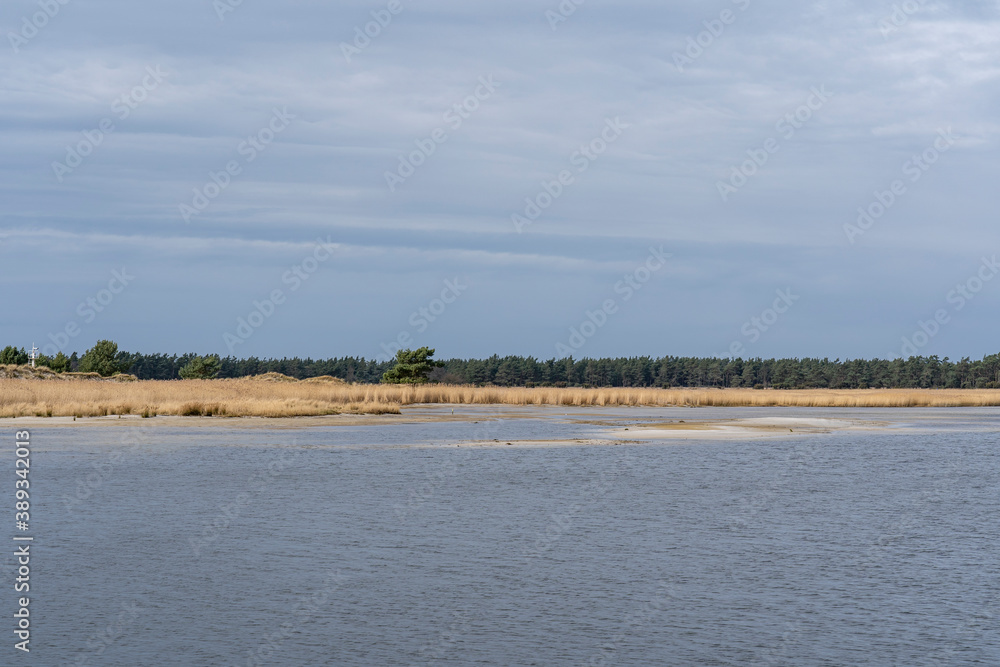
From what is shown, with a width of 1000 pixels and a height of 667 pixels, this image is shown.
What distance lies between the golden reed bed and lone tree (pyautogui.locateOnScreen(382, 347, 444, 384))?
10.3m

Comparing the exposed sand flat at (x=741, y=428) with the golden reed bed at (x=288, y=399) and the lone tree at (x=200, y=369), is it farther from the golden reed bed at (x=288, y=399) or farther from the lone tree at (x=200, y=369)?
the lone tree at (x=200, y=369)

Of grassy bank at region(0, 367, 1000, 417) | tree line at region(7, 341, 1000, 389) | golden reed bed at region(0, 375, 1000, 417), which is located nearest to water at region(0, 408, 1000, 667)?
grassy bank at region(0, 367, 1000, 417)

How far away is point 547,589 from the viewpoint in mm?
13445

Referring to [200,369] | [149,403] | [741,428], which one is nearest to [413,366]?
[200,369]

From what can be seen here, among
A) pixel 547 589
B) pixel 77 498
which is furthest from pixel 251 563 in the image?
pixel 77 498

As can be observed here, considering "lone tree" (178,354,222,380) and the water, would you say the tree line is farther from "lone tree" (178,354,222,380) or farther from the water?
the water

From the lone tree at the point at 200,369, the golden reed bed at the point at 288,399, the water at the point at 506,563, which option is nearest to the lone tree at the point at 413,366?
the golden reed bed at the point at 288,399

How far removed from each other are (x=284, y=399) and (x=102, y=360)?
76.1 m

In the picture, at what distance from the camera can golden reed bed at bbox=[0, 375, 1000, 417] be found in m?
50.6

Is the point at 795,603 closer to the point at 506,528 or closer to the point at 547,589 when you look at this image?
the point at 547,589

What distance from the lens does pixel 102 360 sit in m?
126

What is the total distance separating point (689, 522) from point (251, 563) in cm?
838

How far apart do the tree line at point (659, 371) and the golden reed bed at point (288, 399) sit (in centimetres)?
6888

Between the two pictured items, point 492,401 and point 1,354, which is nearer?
point 492,401
